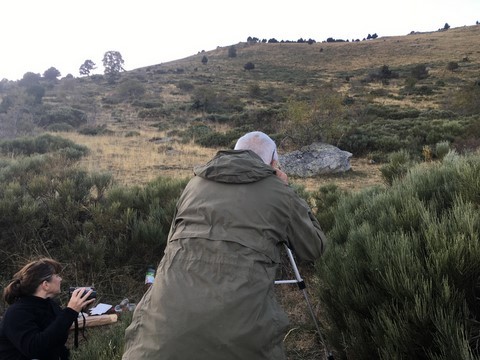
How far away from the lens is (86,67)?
252 feet

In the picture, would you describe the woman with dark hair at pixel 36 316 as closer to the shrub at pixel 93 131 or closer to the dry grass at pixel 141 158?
the dry grass at pixel 141 158

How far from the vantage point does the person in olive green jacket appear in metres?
1.73

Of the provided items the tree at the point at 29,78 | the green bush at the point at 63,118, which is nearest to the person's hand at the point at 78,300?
the green bush at the point at 63,118

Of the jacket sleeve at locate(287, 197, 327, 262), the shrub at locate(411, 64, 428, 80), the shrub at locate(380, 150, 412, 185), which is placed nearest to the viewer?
the jacket sleeve at locate(287, 197, 327, 262)

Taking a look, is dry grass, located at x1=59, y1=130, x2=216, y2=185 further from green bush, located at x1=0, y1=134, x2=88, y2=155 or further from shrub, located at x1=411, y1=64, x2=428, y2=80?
shrub, located at x1=411, y1=64, x2=428, y2=80

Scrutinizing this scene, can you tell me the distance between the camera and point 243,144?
258 centimetres

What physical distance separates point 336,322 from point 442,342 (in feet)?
3.68

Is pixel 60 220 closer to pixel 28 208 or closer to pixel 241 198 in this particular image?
pixel 28 208

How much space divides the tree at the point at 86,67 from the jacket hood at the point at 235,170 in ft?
276

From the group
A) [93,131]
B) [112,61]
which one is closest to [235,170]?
[93,131]

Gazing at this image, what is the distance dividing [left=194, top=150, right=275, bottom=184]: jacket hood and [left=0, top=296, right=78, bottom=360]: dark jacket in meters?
1.74

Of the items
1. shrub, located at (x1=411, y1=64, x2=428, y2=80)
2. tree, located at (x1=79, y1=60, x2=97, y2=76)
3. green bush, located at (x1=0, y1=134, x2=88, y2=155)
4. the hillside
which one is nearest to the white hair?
the hillside

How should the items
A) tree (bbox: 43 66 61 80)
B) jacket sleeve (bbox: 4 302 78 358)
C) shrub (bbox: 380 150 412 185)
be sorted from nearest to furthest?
jacket sleeve (bbox: 4 302 78 358) < shrub (bbox: 380 150 412 185) < tree (bbox: 43 66 61 80)

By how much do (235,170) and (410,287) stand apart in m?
1.19
